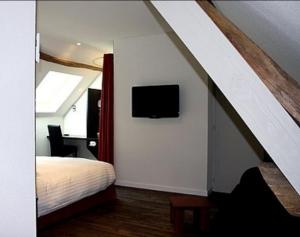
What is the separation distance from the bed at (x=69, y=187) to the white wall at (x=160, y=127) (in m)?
0.84

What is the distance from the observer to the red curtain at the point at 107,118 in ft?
15.8

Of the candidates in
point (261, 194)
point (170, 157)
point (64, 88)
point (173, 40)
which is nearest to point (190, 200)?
point (261, 194)

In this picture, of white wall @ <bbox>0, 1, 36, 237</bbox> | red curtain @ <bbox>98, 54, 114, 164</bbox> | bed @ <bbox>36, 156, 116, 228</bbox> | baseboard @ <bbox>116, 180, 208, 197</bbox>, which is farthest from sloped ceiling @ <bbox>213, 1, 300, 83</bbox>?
red curtain @ <bbox>98, 54, 114, 164</bbox>

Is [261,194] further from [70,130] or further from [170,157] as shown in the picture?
[70,130]

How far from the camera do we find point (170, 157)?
4.36 metres

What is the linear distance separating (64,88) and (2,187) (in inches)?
221

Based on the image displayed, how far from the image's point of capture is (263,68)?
112 cm

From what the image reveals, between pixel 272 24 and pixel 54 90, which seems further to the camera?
pixel 54 90

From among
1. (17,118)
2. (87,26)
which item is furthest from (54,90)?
(17,118)

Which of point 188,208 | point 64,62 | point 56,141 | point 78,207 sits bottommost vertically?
point 78,207

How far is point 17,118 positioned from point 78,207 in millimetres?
2779

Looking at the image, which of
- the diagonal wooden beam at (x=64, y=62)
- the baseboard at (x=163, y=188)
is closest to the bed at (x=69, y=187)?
the baseboard at (x=163, y=188)

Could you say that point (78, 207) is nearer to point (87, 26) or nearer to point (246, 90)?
point (87, 26)

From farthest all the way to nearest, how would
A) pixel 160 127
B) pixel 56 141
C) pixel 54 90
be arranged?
1. pixel 54 90
2. pixel 56 141
3. pixel 160 127
